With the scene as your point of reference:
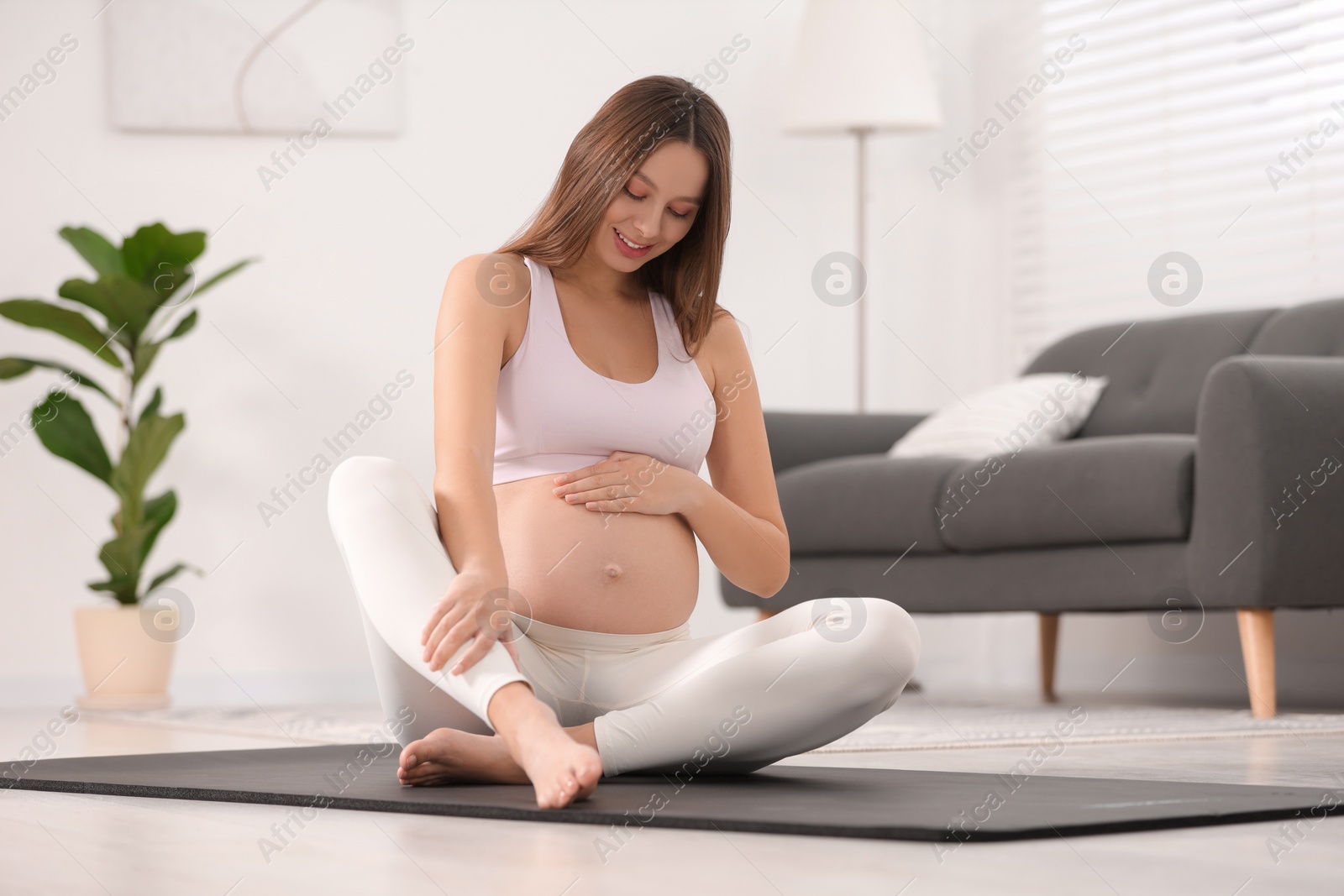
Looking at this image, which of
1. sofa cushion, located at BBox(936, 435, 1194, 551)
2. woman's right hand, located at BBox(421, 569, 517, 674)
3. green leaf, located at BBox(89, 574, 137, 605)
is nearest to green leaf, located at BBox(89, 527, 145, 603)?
green leaf, located at BBox(89, 574, 137, 605)

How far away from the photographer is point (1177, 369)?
3340 mm

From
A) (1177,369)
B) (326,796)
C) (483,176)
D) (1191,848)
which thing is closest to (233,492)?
(483,176)

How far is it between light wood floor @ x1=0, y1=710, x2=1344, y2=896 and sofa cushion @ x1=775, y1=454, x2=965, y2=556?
6.05 feet

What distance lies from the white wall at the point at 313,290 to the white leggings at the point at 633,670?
2.17 metres

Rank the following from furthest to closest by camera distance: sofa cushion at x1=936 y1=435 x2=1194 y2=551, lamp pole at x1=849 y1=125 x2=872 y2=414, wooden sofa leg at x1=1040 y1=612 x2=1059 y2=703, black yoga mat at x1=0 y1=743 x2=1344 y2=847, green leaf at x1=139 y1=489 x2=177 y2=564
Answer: lamp pole at x1=849 y1=125 x2=872 y2=414 < wooden sofa leg at x1=1040 y1=612 x2=1059 y2=703 < green leaf at x1=139 y1=489 x2=177 y2=564 < sofa cushion at x1=936 y1=435 x2=1194 y2=551 < black yoga mat at x1=0 y1=743 x2=1344 y2=847

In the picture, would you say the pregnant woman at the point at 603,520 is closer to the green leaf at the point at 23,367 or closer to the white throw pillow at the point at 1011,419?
the white throw pillow at the point at 1011,419

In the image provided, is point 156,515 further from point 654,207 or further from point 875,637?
point 875,637

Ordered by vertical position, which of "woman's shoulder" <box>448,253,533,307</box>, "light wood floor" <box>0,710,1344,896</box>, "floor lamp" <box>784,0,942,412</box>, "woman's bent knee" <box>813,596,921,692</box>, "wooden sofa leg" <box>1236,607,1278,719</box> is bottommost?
"wooden sofa leg" <box>1236,607,1278,719</box>

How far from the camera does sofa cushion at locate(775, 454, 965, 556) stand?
10.1ft

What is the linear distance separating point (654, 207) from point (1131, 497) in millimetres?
1451

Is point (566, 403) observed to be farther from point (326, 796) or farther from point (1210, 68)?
point (1210, 68)

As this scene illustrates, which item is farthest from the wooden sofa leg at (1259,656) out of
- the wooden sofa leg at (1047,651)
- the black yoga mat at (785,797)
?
the black yoga mat at (785,797)

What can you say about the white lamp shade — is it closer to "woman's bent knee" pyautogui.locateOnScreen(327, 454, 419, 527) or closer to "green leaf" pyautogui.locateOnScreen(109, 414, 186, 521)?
"green leaf" pyautogui.locateOnScreen(109, 414, 186, 521)

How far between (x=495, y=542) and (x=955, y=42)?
3.62 metres
